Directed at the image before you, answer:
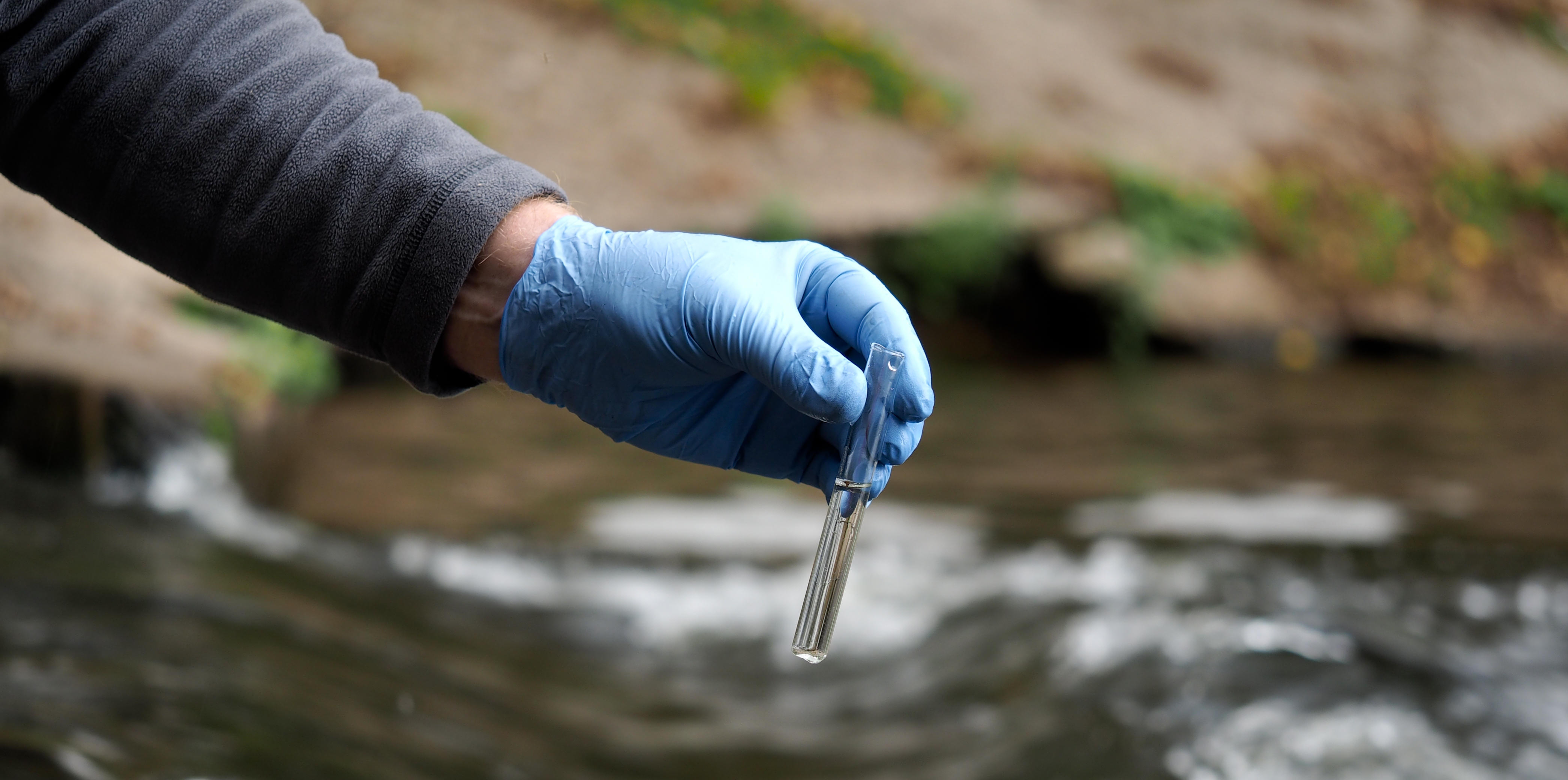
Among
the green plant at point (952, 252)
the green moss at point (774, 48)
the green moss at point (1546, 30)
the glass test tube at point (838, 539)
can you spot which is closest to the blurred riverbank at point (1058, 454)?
the green plant at point (952, 252)

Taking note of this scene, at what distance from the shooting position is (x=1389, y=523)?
446 centimetres

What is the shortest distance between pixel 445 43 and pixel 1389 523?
7.66 m

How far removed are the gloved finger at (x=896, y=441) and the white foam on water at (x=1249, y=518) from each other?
9.52ft

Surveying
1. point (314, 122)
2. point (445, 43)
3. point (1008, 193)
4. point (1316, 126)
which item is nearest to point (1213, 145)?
point (1316, 126)

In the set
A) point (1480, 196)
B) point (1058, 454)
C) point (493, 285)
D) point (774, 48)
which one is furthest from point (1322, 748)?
point (1480, 196)

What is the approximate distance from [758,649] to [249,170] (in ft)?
7.97

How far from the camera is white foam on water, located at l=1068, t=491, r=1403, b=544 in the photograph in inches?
170

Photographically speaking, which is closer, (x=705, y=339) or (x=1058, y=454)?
(x=705, y=339)

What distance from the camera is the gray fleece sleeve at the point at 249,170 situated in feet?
5.00

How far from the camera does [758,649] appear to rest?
3662 millimetres

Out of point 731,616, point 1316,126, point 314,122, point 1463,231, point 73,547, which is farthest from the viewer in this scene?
point 1316,126

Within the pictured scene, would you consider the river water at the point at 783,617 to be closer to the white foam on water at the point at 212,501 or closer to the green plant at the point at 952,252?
the white foam on water at the point at 212,501

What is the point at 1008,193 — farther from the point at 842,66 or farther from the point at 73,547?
the point at 73,547

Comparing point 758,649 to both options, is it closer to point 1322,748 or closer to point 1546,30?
point 1322,748
